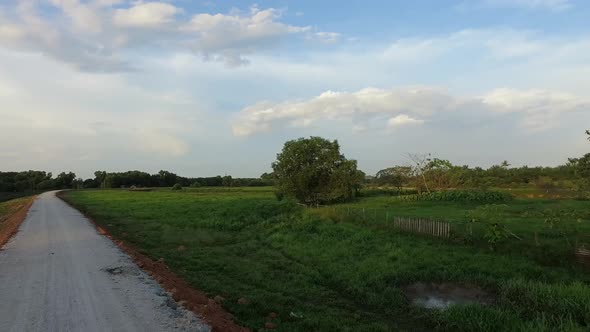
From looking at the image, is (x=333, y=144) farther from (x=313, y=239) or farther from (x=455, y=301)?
(x=455, y=301)

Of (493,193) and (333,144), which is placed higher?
(333,144)

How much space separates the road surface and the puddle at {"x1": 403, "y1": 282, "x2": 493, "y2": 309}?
599 cm

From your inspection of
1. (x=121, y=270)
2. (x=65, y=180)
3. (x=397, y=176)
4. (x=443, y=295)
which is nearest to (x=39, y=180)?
(x=65, y=180)

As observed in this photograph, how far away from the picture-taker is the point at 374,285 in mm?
12156

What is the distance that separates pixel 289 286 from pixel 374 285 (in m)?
2.33

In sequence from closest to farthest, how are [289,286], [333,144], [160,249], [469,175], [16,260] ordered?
[289,286] < [16,260] < [160,249] < [333,144] < [469,175]

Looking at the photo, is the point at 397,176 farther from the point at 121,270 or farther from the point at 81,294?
the point at 81,294

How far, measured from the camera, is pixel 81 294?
9.32 meters

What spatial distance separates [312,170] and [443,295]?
73.4 feet

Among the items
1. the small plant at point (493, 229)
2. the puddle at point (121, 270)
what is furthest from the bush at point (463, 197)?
the puddle at point (121, 270)

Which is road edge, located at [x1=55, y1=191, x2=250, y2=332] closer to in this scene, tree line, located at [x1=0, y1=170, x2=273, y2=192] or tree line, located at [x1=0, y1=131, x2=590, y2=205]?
tree line, located at [x1=0, y1=131, x2=590, y2=205]

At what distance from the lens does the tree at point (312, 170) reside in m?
33.9

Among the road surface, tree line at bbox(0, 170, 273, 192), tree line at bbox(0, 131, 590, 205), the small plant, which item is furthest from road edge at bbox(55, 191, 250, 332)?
tree line at bbox(0, 170, 273, 192)

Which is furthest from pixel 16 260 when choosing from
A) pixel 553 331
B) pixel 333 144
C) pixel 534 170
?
pixel 534 170
